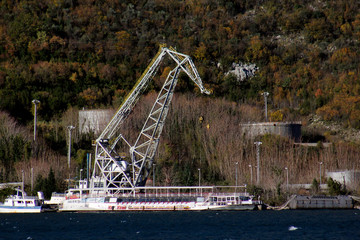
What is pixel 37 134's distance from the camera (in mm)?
137625

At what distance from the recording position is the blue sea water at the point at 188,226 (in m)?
66.2

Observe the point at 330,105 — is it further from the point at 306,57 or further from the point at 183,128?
the point at 183,128

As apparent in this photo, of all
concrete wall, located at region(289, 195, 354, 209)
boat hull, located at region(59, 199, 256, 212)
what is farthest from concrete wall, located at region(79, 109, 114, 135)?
concrete wall, located at region(289, 195, 354, 209)

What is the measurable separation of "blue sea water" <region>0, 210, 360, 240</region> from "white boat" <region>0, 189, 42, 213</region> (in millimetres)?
7268

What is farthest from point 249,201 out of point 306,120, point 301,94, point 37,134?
point 301,94

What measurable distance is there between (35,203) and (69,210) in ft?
17.2

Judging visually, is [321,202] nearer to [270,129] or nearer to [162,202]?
[162,202]

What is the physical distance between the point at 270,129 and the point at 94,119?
33743 millimetres

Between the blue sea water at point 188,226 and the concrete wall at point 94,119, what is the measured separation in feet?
142

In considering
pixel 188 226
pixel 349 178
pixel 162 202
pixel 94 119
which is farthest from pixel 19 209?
pixel 349 178

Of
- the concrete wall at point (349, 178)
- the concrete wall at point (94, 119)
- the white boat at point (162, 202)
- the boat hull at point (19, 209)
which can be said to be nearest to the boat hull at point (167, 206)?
the white boat at point (162, 202)

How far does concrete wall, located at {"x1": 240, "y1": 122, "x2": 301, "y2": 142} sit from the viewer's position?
449 ft

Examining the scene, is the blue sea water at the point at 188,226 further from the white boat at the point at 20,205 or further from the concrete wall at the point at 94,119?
the concrete wall at the point at 94,119

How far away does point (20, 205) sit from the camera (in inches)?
4055
